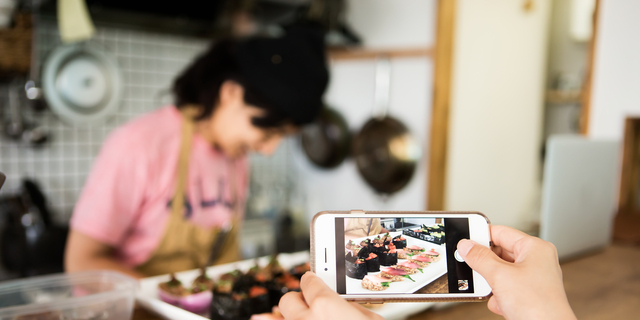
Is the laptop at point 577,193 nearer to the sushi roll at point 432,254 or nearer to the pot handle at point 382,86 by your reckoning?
the sushi roll at point 432,254

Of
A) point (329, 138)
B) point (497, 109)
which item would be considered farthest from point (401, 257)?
point (329, 138)

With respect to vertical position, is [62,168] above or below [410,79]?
below

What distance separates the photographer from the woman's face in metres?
1.37

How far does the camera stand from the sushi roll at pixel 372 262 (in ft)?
1.92

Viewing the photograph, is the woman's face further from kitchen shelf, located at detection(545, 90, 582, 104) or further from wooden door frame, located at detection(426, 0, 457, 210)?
kitchen shelf, located at detection(545, 90, 582, 104)

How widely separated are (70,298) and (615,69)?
1.88 metres

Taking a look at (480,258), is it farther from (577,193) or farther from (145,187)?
(145,187)

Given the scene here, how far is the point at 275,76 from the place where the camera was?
4.12ft

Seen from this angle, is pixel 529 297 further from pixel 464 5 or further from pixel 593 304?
pixel 464 5

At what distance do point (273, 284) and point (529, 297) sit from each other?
590mm

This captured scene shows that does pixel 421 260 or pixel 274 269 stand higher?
pixel 421 260

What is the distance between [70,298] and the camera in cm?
70

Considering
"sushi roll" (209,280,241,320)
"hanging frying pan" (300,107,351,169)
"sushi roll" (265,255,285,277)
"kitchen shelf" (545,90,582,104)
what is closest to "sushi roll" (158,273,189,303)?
"sushi roll" (209,280,241,320)

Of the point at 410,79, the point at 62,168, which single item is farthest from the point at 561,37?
the point at 62,168
